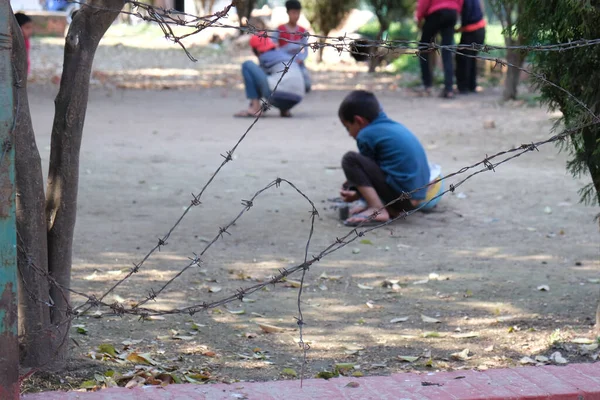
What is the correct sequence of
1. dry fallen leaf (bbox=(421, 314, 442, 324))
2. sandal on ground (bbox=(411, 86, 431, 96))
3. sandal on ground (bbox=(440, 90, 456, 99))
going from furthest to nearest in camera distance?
1. sandal on ground (bbox=(411, 86, 431, 96))
2. sandal on ground (bbox=(440, 90, 456, 99))
3. dry fallen leaf (bbox=(421, 314, 442, 324))

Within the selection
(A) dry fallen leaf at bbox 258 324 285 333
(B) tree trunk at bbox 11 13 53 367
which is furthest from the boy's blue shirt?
(B) tree trunk at bbox 11 13 53 367

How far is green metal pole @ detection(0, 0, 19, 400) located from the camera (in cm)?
248

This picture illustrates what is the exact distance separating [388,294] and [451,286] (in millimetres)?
383

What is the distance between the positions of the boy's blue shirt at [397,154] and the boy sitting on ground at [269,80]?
16.2 feet

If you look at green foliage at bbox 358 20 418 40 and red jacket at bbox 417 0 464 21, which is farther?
green foliage at bbox 358 20 418 40

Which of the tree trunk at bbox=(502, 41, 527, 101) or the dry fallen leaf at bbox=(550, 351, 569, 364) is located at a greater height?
the tree trunk at bbox=(502, 41, 527, 101)

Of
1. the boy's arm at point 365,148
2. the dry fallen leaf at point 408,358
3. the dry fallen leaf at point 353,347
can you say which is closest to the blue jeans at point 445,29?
the boy's arm at point 365,148

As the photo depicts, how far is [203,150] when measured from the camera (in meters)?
8.91

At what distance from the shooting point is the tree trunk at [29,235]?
2.83 m

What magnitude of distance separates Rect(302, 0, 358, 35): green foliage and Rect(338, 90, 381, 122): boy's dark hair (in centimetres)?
1328

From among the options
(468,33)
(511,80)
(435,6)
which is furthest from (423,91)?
(511,80)

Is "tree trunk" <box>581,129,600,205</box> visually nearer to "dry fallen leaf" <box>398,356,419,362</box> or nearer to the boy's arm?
"dry fallen leaf" <box>398,356,419,362</box>

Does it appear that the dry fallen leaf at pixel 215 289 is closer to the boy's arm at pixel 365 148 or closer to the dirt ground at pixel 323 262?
the dirt ground at pixel 323 262

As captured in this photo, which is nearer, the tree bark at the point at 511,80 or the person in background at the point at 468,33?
the tree bark at the point at 511,80
